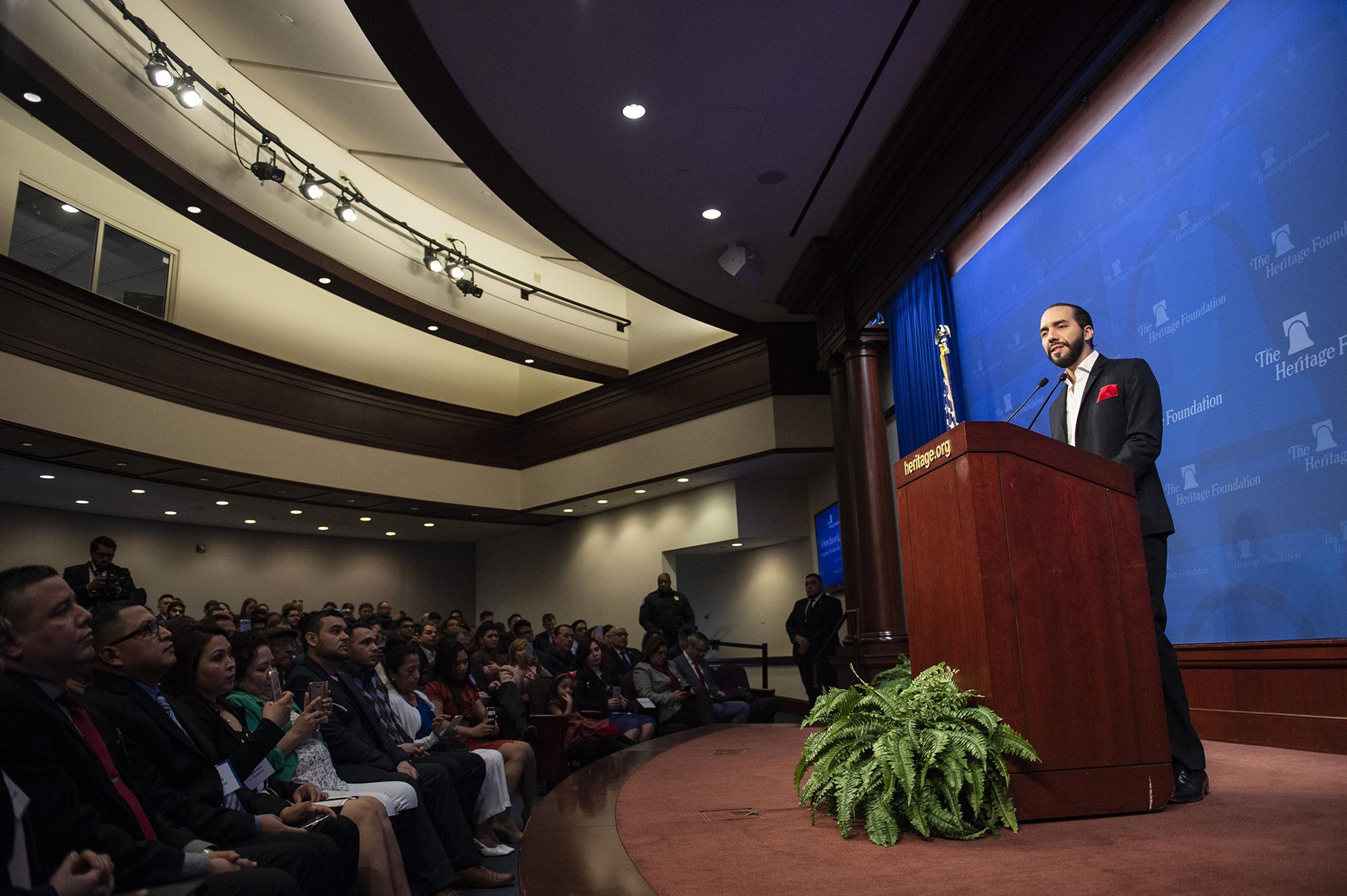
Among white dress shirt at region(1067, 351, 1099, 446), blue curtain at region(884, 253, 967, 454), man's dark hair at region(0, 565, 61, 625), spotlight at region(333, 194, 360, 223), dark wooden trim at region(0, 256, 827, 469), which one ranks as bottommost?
man's dark hair at region(0, 565, 61, 625)

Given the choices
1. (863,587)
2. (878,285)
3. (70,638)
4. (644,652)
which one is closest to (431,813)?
(70,638)

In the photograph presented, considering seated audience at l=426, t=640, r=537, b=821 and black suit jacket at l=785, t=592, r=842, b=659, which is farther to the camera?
black suit jacket at l=785, t=592, r=842, b=659

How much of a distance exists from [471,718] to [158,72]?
17.3 ft

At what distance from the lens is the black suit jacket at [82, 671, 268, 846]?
2396 mm

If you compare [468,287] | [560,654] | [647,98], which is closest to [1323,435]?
[647,98]

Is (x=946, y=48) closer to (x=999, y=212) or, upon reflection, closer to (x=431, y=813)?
(x=999, y=212)

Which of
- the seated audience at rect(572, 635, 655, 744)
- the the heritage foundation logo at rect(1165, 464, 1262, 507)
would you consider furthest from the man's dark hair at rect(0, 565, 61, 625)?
the seated audience at rect(572, 635, 655, 744)

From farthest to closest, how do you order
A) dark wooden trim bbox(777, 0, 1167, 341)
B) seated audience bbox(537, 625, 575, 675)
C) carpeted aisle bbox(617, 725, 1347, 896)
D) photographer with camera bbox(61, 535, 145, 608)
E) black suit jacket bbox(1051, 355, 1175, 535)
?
seated audience bbox(537, 625, 575, 675), photographer with camera bbox(61, 535, 145, 608), dark wooden trim bbox(777, 0, 1167, 341), black suit jacket bbox(1051, 355, 1175, 535), carpeted aisle bbox(617, 725, 1347, 896)

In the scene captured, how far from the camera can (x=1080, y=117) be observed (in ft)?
16.9

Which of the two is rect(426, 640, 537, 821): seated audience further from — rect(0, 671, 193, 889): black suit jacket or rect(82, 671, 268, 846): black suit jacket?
rect(0, 671, 193, 889): black suit jacket

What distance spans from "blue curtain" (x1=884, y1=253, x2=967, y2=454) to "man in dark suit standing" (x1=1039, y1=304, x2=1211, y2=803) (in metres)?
3.53

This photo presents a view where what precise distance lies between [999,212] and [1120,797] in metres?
4.69

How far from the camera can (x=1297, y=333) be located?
360cm

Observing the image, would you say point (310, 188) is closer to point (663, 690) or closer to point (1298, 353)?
point (663, 690)
